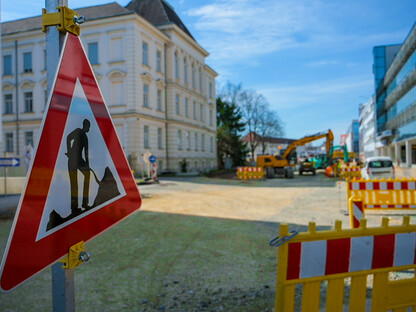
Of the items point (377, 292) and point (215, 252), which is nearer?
point (377, 292)

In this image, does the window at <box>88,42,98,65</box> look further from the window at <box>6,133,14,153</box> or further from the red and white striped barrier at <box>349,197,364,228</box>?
the red and white striped barrier at <box>349,197,364,228</box>

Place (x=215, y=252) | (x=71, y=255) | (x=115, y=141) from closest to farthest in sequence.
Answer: (x=71, y=255) → (x=115, y=141) → (x=215, y=252)

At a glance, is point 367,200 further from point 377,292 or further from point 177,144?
point 177,144

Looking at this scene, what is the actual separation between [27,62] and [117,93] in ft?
35.3

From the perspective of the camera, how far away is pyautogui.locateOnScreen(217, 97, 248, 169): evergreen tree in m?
52.0

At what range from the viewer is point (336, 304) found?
9.07 feet

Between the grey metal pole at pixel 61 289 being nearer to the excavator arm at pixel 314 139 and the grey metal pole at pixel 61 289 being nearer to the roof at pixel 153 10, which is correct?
the excavator arm at pixel 314 139

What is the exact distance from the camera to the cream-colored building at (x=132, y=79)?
98.6 feet

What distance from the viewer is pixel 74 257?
1.68 m

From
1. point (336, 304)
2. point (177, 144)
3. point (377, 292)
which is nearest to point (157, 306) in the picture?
point (336, 304)

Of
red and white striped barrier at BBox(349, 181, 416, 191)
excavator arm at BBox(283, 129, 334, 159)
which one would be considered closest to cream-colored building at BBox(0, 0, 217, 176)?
excavator arm at BBox(283, 129, 334, 159)

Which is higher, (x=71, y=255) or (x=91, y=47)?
(x=91, y=47)

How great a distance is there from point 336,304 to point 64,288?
207cm

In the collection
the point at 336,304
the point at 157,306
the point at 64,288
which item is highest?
the point at 64,288
